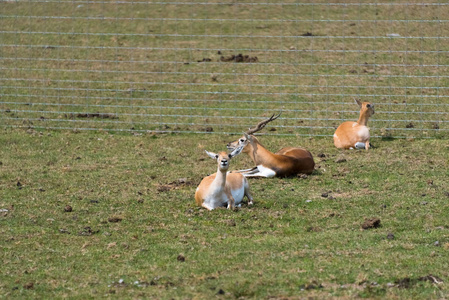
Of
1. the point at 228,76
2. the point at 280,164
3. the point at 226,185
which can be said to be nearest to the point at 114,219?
the point at 226,185

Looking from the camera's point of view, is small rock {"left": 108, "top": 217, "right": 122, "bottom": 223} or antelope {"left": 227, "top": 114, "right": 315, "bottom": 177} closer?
small rock {"left": 108, "top": 217, "right": 122, "bottom": 223}

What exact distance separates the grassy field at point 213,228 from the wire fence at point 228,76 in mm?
1990

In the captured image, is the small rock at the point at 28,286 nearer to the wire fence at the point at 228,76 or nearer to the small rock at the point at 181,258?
the small rock at the point at 181,258

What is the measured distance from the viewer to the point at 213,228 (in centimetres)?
855

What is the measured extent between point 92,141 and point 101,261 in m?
6.78

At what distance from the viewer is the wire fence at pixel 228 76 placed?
15.0 metres

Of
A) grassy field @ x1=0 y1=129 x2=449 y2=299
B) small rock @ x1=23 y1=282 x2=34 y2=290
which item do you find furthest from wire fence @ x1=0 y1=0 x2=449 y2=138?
small rock @ x1=23 y1=282 x2=34 y2=290

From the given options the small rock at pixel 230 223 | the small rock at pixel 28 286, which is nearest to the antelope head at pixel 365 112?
the small rock at pixel 230 223

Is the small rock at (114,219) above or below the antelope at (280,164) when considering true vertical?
above

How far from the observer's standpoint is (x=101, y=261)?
7445mm

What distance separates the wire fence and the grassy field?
6.53 feet

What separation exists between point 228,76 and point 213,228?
1002cm

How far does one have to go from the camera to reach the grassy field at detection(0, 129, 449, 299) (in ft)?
22.1

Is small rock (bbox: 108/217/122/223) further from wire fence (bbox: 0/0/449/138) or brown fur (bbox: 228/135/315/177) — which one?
wire fence (bbox: 0/0/449/138)
